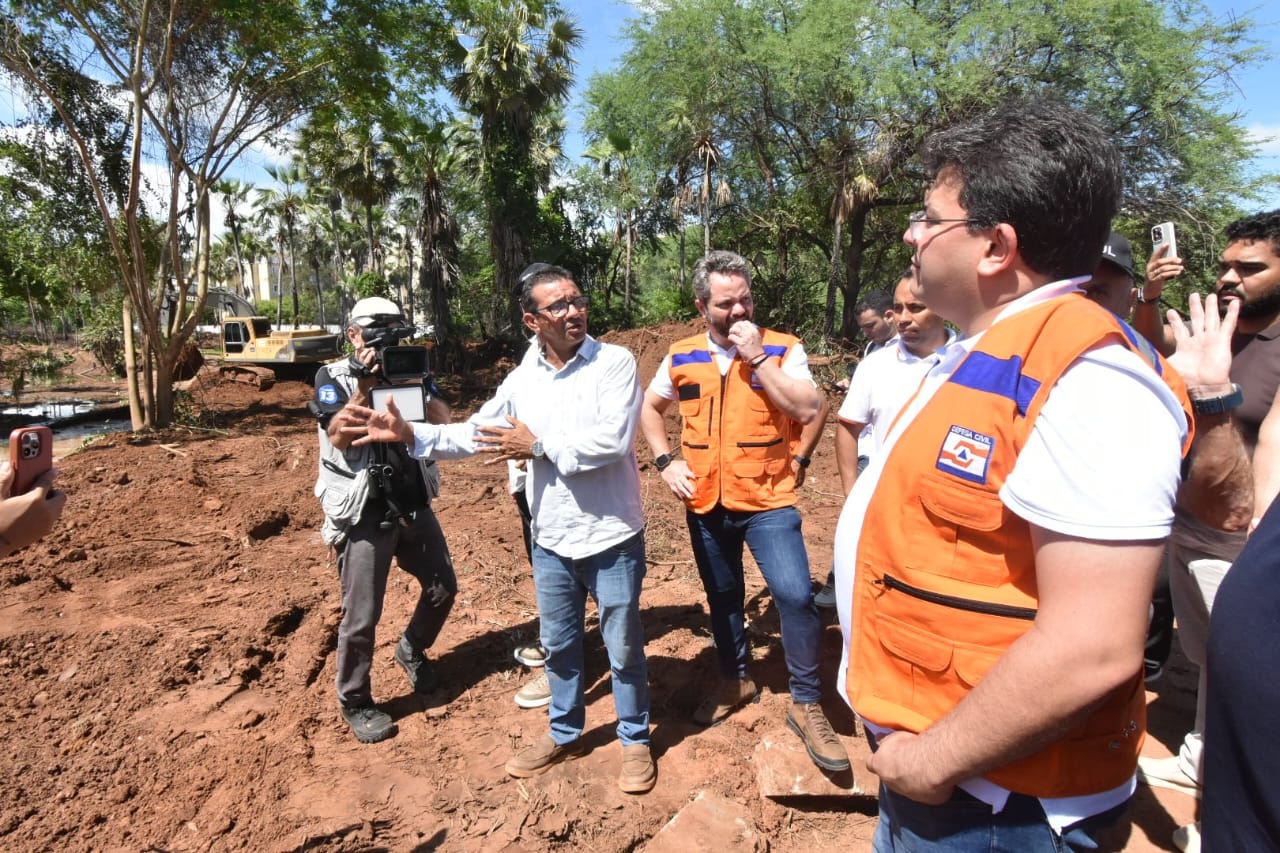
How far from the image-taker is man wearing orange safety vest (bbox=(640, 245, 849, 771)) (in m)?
2.95

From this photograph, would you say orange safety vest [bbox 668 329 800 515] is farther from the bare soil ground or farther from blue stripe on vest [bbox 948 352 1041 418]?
blue stripe on vest [bbox 948 352 1041 418]

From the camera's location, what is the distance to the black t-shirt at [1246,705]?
2.94 ft

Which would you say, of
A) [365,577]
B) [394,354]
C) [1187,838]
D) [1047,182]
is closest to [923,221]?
[1047,182]

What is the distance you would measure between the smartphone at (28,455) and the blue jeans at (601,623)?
5.15 feet

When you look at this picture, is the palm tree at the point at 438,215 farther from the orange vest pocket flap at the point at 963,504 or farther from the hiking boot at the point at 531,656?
the orange vest pocket flap at the point at 963,504

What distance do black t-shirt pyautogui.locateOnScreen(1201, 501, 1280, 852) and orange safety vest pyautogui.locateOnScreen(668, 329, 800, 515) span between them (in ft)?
6.75

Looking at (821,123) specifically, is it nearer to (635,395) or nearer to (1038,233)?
(635,395)

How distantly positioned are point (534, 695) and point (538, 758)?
67 cm

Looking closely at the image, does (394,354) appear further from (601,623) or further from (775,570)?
(775,570)

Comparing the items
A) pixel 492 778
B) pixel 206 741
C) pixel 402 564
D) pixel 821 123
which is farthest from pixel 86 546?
pixel 821 123

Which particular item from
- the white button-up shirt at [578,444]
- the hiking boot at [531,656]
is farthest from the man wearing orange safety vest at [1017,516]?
the hiking boot at [531,656]

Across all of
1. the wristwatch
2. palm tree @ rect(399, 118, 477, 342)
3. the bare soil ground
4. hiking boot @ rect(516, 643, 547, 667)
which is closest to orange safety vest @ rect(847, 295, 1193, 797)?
the wristwatch

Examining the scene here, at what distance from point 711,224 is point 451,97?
805cm

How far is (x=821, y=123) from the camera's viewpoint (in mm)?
16344
